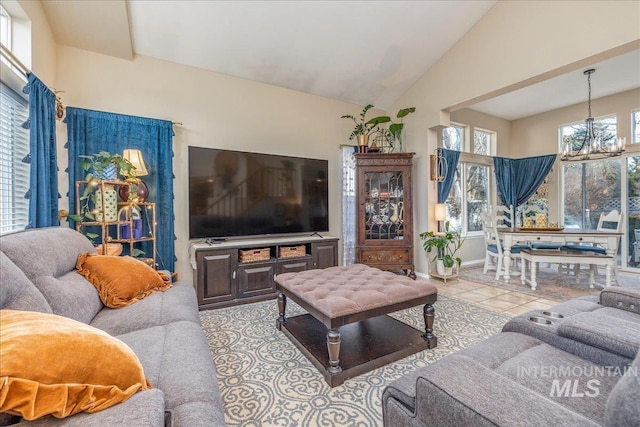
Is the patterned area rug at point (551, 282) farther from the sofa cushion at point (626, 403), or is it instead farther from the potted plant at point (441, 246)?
the sofa cushion at point (626, 403)

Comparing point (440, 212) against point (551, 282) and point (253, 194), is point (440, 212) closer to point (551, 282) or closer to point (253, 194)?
point (551, 282)

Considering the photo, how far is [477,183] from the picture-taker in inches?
222

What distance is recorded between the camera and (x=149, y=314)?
171 centimetres

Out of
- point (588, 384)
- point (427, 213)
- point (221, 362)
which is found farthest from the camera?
point (427, 213)

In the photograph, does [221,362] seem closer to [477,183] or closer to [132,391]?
[132,391]

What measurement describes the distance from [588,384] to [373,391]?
1.05m

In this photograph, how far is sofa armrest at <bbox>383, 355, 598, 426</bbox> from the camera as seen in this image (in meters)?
0.64

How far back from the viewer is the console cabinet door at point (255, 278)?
331cm

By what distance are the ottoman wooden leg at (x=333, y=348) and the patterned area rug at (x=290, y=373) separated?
0.34 ft

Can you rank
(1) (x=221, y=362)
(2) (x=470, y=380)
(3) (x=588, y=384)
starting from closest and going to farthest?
1. (2) (x=470, y=380)
2. (3) (x=588, y=384)
3. (1) (x=221, y=362)

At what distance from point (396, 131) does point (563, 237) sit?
2675 millimetres

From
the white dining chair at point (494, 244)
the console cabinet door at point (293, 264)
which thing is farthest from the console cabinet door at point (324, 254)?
the white dining chair at point (494, 244)

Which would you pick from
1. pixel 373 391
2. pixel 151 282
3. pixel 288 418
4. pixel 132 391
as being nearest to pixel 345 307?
pixel 373 391

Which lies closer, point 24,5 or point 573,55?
point 24,5
